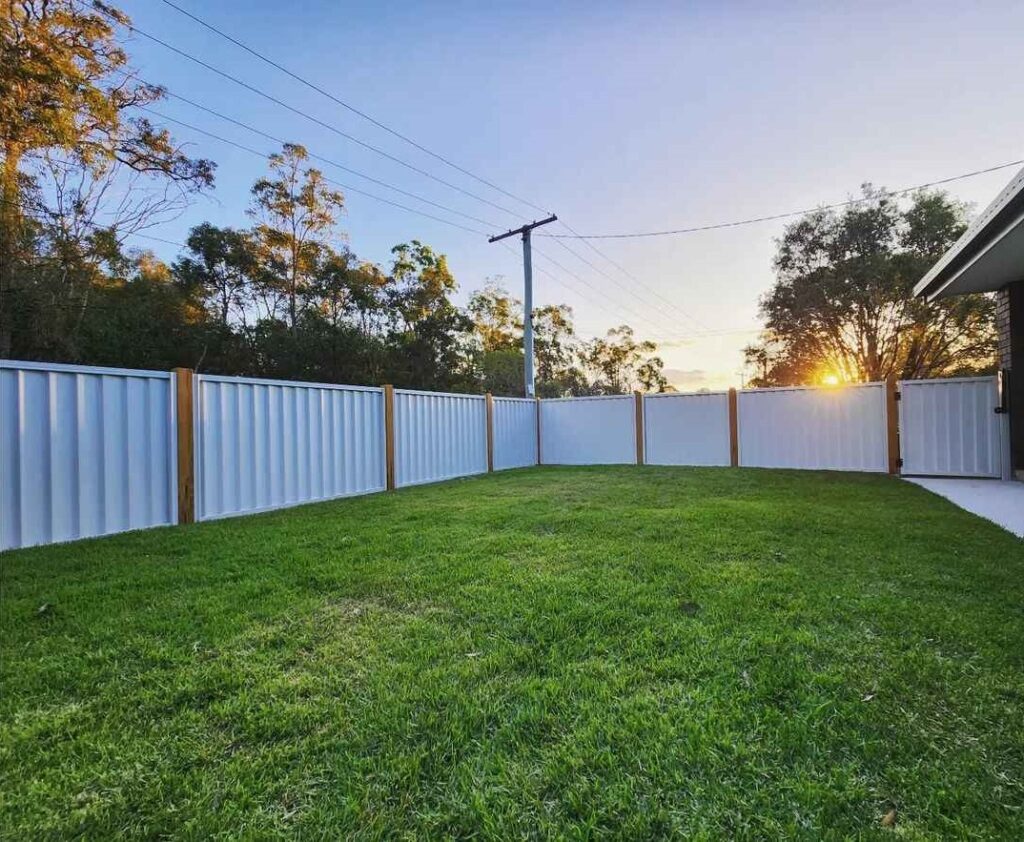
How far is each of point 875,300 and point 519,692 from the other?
15.2m

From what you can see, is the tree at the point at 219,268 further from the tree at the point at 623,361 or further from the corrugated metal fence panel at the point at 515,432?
the tree at the point at 623,361

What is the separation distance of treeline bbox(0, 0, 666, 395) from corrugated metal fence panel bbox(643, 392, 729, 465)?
7.21 meters

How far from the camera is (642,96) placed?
747 centimetres

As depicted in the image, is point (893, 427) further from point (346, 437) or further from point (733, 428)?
point (346, 437)

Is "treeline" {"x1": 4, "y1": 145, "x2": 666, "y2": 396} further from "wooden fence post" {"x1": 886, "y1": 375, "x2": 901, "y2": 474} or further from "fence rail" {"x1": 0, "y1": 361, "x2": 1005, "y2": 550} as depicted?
"wooden fence post" {"x1": 886, "y1": 375, "x2": 901, "y2": 474}

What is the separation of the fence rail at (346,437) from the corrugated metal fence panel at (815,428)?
0.07ft

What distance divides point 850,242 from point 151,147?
54.2 ft

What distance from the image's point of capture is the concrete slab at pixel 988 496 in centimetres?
399

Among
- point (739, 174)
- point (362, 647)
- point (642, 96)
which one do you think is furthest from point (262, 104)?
point (362, 647)

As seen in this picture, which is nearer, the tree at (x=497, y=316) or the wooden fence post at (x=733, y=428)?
the wooden fence post at (x=733, y=428)

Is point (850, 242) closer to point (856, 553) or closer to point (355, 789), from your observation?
point (856, 553)

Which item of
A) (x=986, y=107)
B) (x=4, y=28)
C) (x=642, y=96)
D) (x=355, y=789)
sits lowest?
(x=355, y=789)

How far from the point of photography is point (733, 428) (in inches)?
339

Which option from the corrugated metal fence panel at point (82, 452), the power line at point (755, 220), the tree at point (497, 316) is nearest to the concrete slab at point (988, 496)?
the corrugated metal fence panel at point (82, 452)
